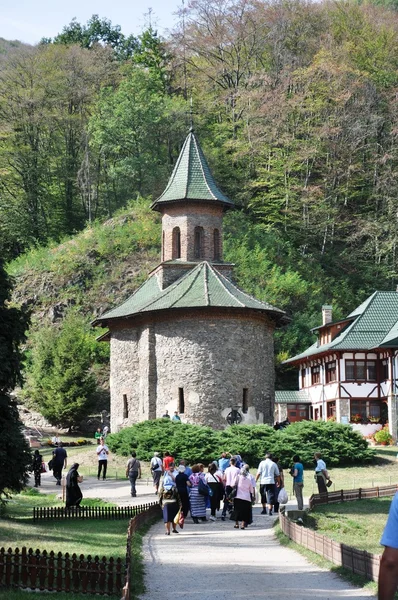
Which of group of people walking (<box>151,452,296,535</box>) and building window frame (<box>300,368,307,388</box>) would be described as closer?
group of people walking (<box>151,452,296,535</box>)

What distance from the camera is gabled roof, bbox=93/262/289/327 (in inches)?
1740

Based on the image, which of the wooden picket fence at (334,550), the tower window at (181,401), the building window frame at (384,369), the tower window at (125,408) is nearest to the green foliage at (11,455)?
the wooden picket fence at (334,550)

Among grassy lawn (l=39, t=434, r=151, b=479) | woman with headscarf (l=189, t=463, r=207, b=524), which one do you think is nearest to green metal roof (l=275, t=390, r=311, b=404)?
grassy lawn (l=39, t=434, r=151, b=479)

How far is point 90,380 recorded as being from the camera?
56.4 m

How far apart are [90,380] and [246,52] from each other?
131 ft

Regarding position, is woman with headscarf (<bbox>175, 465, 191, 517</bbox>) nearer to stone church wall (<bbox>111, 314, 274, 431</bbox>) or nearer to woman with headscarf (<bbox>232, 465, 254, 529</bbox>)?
woman with headscarf (<bbox>232, 465, 254, 529</bbox>)

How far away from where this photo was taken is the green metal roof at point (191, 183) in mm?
50000

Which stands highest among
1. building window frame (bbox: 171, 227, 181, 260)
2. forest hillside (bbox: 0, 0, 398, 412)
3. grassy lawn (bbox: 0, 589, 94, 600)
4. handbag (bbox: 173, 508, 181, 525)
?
forest hillside (bbox: 0, 0, 398, 412)

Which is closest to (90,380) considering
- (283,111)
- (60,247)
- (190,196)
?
(190,196)

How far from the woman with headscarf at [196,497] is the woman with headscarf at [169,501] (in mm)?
1587

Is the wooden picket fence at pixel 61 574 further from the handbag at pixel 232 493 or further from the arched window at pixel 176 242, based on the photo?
the arched window at pixel 176 242

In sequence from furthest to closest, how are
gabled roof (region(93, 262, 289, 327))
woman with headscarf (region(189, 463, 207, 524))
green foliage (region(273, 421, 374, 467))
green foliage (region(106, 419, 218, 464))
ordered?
1. gabled roof (region(93, 262, 289, 327))
2. green foliage (region(273, 421, 374, 467))
3. green foliage (region(106, 419, 218, 464))
4. woman with headscarf (region(189, 463, 207, 524))

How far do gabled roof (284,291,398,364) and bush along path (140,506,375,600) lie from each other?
2826 cm

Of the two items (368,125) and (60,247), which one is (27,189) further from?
(368,125)
